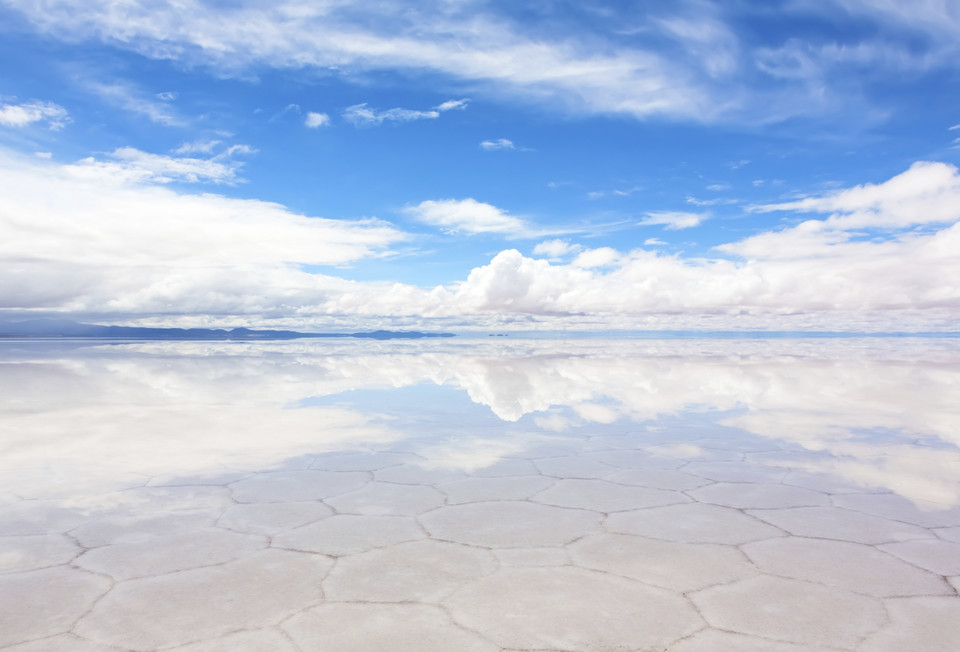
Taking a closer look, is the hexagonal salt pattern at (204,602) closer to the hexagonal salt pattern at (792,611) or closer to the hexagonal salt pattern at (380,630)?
the hexagonal salt pattern at (380,630)

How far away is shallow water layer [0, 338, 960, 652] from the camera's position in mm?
2049

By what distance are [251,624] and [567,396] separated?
6.46 m

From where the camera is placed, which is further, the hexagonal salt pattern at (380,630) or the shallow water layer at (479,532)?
the shallow water layer at (479,532)

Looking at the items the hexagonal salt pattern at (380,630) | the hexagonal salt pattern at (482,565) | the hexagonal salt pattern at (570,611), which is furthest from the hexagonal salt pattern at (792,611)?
the hexagonal salt pattern at (380,630)

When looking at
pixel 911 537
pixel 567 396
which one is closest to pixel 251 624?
pixel 911 537

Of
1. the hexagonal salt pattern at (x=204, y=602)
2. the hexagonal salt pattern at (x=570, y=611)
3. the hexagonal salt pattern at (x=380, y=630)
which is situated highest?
the hexagonal salt pattern at (x=204, y=602)

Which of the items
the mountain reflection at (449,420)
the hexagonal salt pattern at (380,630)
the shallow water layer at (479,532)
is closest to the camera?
the hexagonal salt pattern at (380,630)

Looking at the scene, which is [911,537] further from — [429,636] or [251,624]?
[251,624]

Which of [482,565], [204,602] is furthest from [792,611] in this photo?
[204,602]

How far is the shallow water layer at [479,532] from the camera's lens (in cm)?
205

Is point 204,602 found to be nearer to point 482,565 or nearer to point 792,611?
point 482,565

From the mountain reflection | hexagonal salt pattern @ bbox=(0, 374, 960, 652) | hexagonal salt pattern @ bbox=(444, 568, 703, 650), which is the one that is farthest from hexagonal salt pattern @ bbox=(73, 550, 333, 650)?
the mountain reflection

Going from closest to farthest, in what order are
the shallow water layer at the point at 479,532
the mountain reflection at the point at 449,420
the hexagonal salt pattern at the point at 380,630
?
the hexagonal salt pattern at the point at 380,630 → the shallow water layer at the point at 479,532 → the mountain reflection at the point at 449,420

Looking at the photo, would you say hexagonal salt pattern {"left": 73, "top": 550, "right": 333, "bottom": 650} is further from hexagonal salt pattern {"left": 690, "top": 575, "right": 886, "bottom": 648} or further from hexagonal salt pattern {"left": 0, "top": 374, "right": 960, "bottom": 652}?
hexagonal salt pattern {"left": 690, "top": 575, "right": 886, "bottom": 648}
